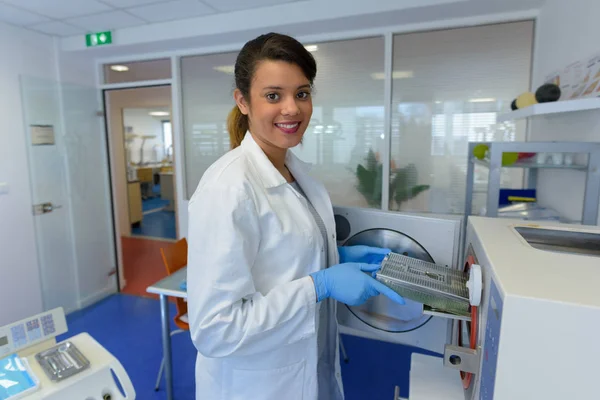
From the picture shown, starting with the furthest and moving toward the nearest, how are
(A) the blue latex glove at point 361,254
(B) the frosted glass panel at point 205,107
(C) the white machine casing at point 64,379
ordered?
(B) the frosted glass panel at point 205,107 < (A) the blue latex glove at point 361,254 < (C) the white machine casing at point 64,379

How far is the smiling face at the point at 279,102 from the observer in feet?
3.16

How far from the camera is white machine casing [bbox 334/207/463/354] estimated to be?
1.12 m

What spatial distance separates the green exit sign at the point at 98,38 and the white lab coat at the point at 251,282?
94.1 inches

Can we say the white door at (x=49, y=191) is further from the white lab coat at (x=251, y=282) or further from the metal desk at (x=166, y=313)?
the white lab coat at (x=251, y=282)

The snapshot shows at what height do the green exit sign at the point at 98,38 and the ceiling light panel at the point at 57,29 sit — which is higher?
the ceiling light panel at the point at 57,29

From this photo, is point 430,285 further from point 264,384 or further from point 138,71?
point 138,71

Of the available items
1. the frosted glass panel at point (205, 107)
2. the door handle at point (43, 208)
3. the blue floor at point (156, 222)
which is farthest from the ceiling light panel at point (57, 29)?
the blue floor at point (156, 222)

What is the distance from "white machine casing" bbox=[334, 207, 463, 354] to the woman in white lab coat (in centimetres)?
18

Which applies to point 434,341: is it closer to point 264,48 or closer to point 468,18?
point 264,48

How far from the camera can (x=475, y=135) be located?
7.90ft

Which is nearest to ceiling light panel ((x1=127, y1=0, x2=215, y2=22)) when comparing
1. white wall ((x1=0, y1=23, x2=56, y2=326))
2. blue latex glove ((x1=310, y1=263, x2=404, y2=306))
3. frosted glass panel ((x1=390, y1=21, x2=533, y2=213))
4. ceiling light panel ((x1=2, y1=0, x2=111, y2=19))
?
ceiling light panel ((x1=2, y1=0, x2=111, y2=19))

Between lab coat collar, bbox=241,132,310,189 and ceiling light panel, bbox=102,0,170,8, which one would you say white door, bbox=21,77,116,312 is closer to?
ceiling light panel, bbox=102,0,170,8

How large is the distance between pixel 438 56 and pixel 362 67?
0.51 meters

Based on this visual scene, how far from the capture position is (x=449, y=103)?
2428 millimetres
